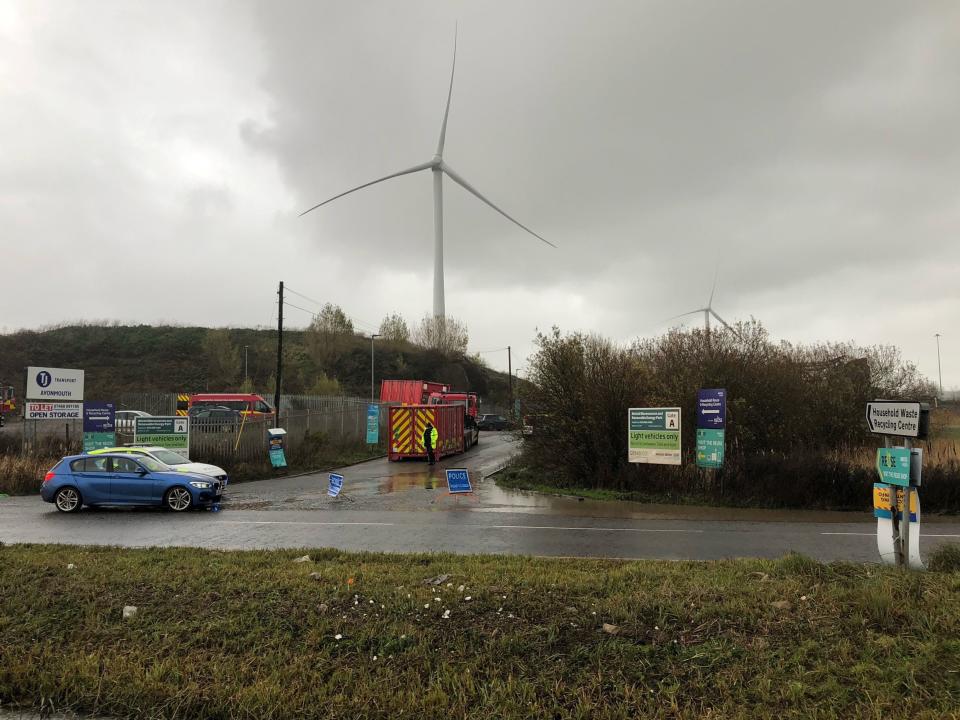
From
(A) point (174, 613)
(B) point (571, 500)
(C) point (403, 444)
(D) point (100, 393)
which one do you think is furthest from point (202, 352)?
(A) point (174, 613)

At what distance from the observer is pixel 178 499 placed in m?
15.5

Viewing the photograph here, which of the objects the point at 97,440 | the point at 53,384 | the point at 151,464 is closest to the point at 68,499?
the point at 151,464

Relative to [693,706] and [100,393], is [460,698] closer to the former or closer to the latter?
[693,706]

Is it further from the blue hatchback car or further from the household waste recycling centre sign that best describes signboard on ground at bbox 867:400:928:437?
the blue hatchback car

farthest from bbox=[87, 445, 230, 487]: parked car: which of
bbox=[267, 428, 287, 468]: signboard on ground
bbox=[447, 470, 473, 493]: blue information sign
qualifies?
bbox=[267, 428, 287, 468]: signboard on ground

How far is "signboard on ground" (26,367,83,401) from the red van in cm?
1370

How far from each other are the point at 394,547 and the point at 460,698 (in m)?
6.29

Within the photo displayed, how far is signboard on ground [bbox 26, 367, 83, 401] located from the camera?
73.2ft

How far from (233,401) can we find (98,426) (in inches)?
676

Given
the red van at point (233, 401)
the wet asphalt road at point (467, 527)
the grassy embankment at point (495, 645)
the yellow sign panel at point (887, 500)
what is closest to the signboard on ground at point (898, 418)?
the yellow sign panel at point (887, 500)

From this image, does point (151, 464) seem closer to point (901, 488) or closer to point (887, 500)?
point (887, 500)

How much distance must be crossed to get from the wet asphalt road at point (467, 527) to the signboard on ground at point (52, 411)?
4.82 meters

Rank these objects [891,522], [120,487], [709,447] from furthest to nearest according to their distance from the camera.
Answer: [709,447]
[120,487]
[891,522]

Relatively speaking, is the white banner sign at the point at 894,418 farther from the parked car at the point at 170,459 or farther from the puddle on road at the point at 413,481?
the parked car at the point at 170,459
